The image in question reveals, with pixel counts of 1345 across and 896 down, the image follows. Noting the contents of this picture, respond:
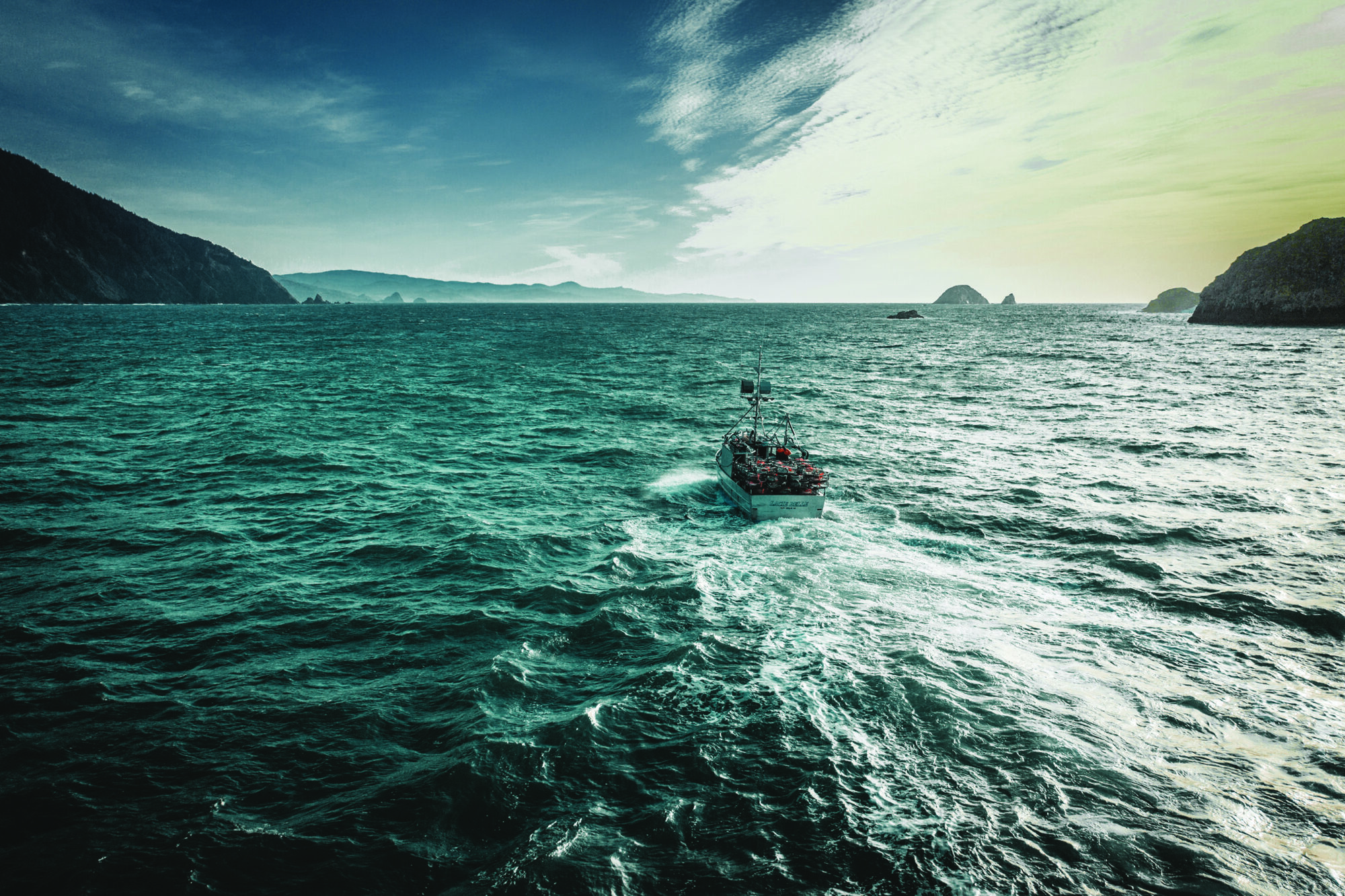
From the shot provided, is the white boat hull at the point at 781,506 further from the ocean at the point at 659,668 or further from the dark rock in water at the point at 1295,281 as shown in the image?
the dark rock in water at the point at 1295,281

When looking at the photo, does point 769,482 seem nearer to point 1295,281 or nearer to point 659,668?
point 659,668

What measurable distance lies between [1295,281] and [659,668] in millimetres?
156593

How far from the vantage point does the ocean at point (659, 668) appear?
9086 mm

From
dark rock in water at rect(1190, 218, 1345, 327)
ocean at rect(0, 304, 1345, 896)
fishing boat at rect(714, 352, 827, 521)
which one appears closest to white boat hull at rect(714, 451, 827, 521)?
fishing boat at rect(714, 352, 827, 521)

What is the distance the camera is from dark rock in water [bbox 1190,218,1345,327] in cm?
10200

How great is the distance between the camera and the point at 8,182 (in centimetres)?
19462

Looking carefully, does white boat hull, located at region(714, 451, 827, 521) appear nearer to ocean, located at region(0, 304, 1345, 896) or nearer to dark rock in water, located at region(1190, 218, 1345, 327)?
ocean, located at region(0, 304, 1345, 896)

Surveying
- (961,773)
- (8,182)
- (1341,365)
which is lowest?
(961,773)

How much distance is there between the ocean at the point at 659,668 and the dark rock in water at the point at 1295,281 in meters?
108

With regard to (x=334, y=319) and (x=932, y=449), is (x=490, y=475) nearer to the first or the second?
(x=932, y=449)

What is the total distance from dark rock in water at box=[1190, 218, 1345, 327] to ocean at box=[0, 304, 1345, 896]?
108242mm

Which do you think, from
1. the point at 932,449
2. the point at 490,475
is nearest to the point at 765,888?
the point at 490,475

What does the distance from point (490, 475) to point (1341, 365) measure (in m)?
87.1

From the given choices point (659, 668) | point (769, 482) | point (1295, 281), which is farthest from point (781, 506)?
point (1295, 281)
